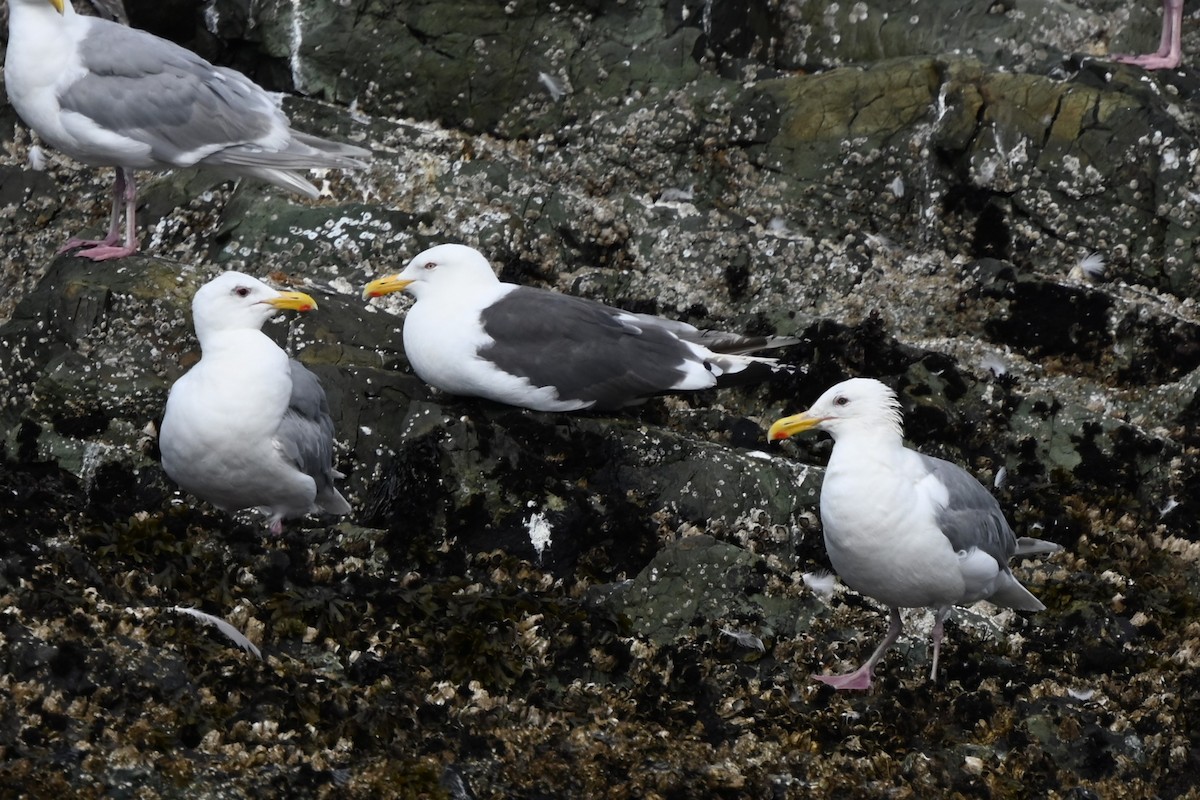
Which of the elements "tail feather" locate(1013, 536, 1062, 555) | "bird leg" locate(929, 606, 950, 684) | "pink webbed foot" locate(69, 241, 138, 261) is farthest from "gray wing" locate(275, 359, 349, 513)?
"tail feather" locate(1013, 536, 1062, 555)

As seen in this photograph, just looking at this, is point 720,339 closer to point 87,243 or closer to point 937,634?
point 937,634

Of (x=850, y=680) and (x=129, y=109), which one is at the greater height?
(x=129, y=109)

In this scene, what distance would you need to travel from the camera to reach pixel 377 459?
24.1ft

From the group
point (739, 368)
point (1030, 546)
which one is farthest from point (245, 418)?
point (1030, 546)

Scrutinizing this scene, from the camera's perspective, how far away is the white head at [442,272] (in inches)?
309

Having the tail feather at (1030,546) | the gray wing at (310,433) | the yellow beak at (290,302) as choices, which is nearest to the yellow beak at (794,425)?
the tail feather at (1030,546)

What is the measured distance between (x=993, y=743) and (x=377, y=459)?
10.6 feet

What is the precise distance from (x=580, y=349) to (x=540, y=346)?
0.21 meters

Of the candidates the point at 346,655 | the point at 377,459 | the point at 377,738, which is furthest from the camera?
the point at 377,459

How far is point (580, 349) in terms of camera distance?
762 cm

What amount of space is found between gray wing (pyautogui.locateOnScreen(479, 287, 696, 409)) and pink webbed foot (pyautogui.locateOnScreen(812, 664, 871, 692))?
2093 millimetres

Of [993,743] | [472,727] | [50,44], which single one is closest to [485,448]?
[472,727]

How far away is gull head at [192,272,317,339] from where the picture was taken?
664 cm

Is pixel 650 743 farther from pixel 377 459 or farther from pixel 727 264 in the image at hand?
pixel 727 264
